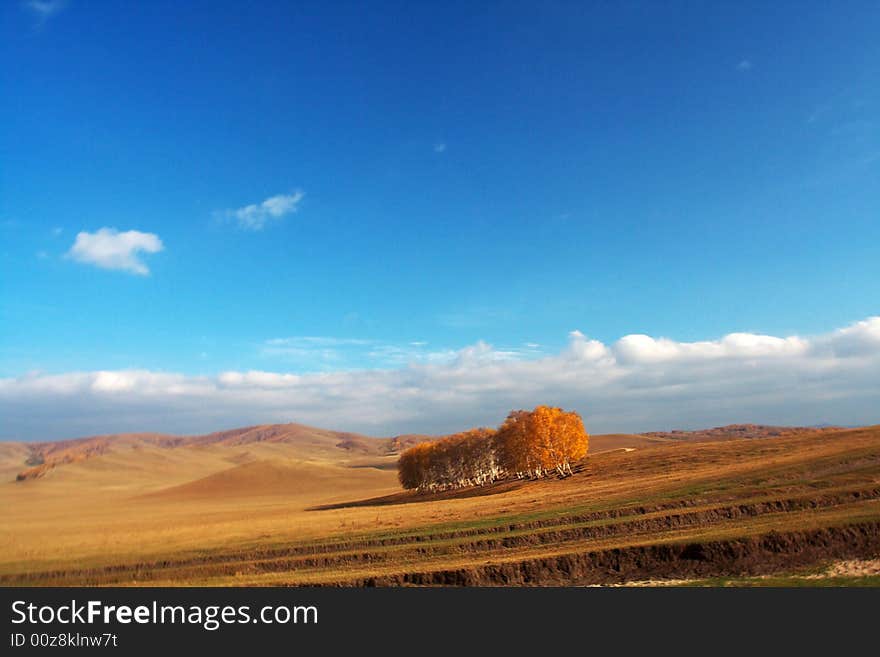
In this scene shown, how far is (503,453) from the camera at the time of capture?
101562mm

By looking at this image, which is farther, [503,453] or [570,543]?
[503,453]

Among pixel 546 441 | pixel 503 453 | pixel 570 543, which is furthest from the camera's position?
pixel 503 453

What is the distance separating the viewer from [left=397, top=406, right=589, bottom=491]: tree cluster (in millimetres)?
93062

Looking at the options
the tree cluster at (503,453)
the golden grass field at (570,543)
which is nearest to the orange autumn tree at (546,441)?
the tree cluster at (503,453)

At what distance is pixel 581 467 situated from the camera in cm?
9412

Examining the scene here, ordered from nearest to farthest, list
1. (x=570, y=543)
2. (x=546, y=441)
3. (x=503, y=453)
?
(x=570, y=543), (x=546, y=441), (x=503, y=453)

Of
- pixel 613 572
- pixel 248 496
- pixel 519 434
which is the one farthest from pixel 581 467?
pixel 248 496

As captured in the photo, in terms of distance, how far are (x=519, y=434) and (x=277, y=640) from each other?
78350 millimetres

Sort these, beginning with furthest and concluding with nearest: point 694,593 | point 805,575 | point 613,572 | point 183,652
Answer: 1. point 613,572
2. point 805,575
3. point 694,593
4. point 183,652

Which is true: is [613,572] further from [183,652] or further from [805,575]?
[183,652]

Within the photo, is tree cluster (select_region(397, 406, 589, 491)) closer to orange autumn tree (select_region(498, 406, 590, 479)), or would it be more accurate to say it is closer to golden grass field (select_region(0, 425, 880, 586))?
orange autumn tree (select_region(498, 406, 590, 479))

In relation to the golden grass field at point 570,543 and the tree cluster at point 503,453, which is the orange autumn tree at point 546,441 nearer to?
the tree cluster at point 503,453

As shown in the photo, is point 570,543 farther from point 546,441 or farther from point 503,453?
point 503,453

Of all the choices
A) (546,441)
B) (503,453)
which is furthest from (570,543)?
(503,453)
